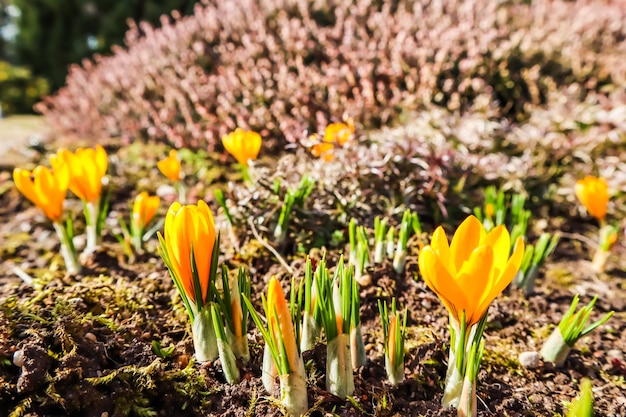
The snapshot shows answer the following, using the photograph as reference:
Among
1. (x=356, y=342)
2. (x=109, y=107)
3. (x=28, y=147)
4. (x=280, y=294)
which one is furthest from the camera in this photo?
(x=109, y=107)

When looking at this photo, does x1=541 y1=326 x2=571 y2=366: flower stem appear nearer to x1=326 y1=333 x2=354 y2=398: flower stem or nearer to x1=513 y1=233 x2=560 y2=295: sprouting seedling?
x1=513 y1=233 x2=560 y2=295: sprouting seedling

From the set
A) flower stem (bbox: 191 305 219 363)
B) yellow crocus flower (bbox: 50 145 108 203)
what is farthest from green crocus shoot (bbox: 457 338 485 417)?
yellow crocus flower (bbox: 50 145 108 203)

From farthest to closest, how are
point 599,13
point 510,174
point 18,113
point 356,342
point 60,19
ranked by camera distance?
point 60,19 < point 18,113 < point 599,13 < point 510,174 < point 356,342

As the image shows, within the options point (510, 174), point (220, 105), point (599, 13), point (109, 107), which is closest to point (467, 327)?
point (510, 174)

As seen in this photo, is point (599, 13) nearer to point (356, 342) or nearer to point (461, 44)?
point (461, 44)

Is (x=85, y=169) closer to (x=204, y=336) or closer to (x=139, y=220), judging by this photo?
(x=139, y=220)

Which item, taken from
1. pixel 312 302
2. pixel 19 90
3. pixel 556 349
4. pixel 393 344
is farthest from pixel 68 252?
pixel 19 90
